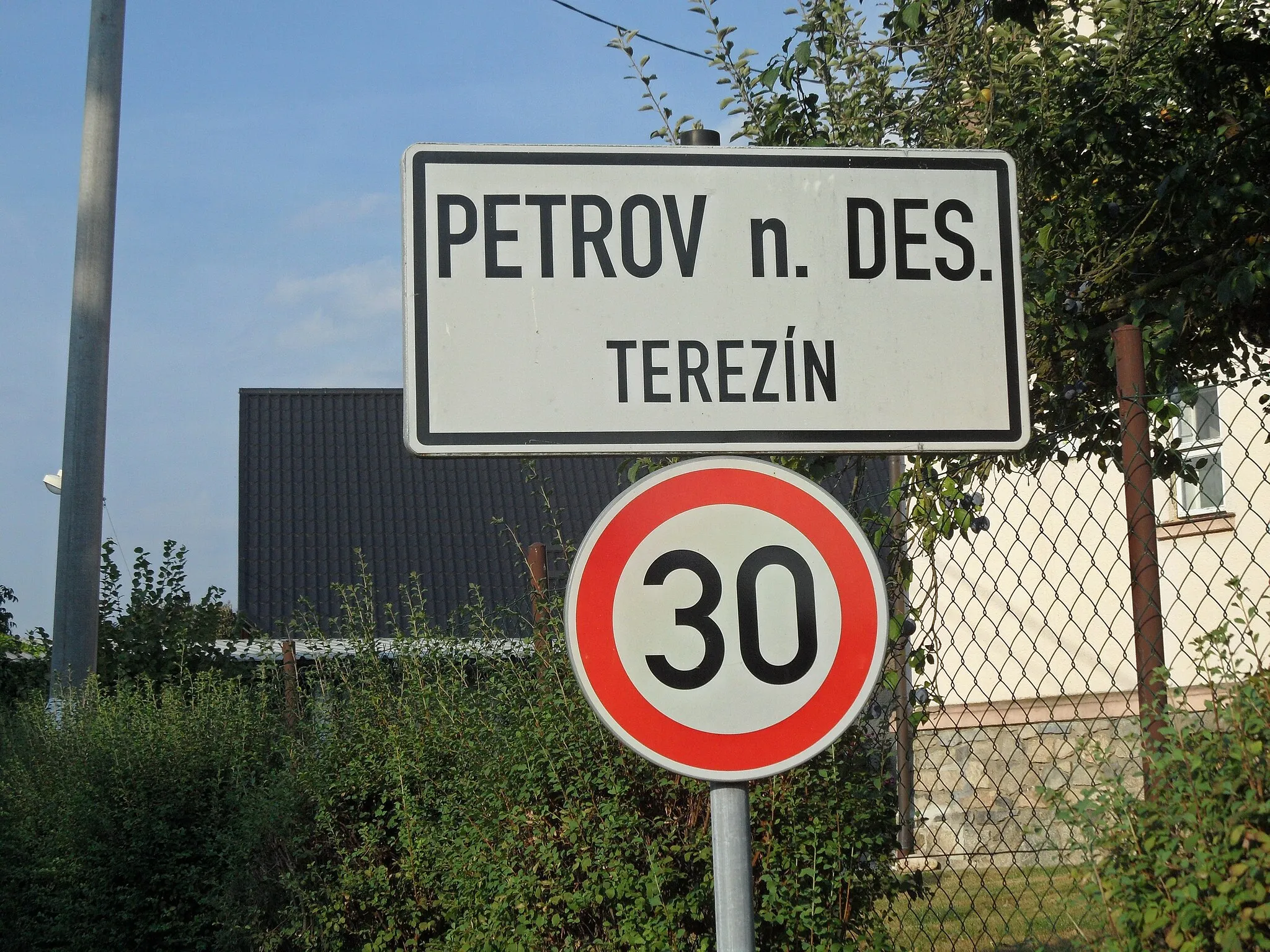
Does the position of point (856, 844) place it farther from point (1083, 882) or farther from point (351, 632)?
point (351, 632)

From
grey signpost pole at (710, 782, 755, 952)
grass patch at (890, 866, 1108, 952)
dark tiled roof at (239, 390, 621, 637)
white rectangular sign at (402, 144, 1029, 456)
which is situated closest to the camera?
grey signpost pole at (710, 782, 755, 952)

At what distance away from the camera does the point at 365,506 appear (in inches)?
862

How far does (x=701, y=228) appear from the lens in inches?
90.1

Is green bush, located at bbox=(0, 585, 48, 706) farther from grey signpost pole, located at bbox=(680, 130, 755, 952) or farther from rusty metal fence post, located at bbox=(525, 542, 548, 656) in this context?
grey signpost pole, located at bbox=(680, 130, 755, 952)

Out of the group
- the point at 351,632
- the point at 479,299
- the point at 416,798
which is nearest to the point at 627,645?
the point at 479,299

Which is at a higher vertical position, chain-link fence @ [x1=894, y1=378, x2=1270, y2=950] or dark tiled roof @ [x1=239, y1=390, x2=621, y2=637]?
dark tiled roof @ [x1=239, y1=390, x2=621, y2=637]

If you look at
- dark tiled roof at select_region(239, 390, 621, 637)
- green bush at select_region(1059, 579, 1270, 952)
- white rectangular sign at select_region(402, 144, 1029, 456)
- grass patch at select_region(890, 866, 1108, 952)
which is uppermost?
dark tiled roof at select_region(239, 390, 621, 637)

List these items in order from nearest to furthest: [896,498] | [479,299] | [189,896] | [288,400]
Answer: [479,299] < [896,498] < [189,896] < [288,400]

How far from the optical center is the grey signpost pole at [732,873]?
6.35 feet

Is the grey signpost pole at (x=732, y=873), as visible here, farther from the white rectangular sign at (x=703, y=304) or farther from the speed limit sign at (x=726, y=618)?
the white rectangular sign at (x=703, y=304)

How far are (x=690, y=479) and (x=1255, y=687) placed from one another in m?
1.25

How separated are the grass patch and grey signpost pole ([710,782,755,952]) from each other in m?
0.92

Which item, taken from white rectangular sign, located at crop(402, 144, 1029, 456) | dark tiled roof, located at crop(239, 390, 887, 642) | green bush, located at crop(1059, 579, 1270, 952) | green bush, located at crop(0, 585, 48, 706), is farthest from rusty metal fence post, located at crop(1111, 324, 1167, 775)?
dark tiled roof, located at crop(239, 390, 887, 642)

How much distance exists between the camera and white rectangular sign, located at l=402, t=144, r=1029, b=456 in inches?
86.7
